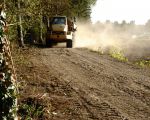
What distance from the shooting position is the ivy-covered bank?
18.1 ft

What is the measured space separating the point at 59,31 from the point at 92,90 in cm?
1470

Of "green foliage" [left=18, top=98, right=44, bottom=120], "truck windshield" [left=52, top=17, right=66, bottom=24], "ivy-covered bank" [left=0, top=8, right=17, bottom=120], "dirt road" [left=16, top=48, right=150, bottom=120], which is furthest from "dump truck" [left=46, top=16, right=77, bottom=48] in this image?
"ivy-covered bank" [left=0, top=8, right=17, bottom=120]

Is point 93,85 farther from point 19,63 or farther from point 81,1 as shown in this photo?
point 81,1

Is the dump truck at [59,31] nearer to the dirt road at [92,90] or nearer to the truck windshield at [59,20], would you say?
the truck windshield at [59,20]

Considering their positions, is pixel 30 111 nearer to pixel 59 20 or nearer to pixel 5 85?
pixel 5 85

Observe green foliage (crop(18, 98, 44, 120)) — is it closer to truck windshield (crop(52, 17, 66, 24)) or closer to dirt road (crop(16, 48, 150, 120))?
dirt road (crop(16, 48, 150, 120))

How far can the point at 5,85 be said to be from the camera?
18.2ft

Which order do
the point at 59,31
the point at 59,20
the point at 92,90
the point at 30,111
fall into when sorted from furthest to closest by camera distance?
the point at 59,20 → the point at 59,31 → the point at 92,90 → the point at 30,111

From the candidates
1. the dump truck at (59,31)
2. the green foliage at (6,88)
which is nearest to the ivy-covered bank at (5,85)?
the green foliage at (6,88)

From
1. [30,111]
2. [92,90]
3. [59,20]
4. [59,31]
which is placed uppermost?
[59,20]

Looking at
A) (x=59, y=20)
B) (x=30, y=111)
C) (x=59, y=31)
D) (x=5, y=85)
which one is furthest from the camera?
(x=59, y=20)

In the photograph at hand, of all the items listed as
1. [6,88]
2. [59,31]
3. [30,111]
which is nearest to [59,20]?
[59,31]

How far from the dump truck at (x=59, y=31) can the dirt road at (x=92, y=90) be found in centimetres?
918

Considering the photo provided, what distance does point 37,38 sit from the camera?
101 feet
